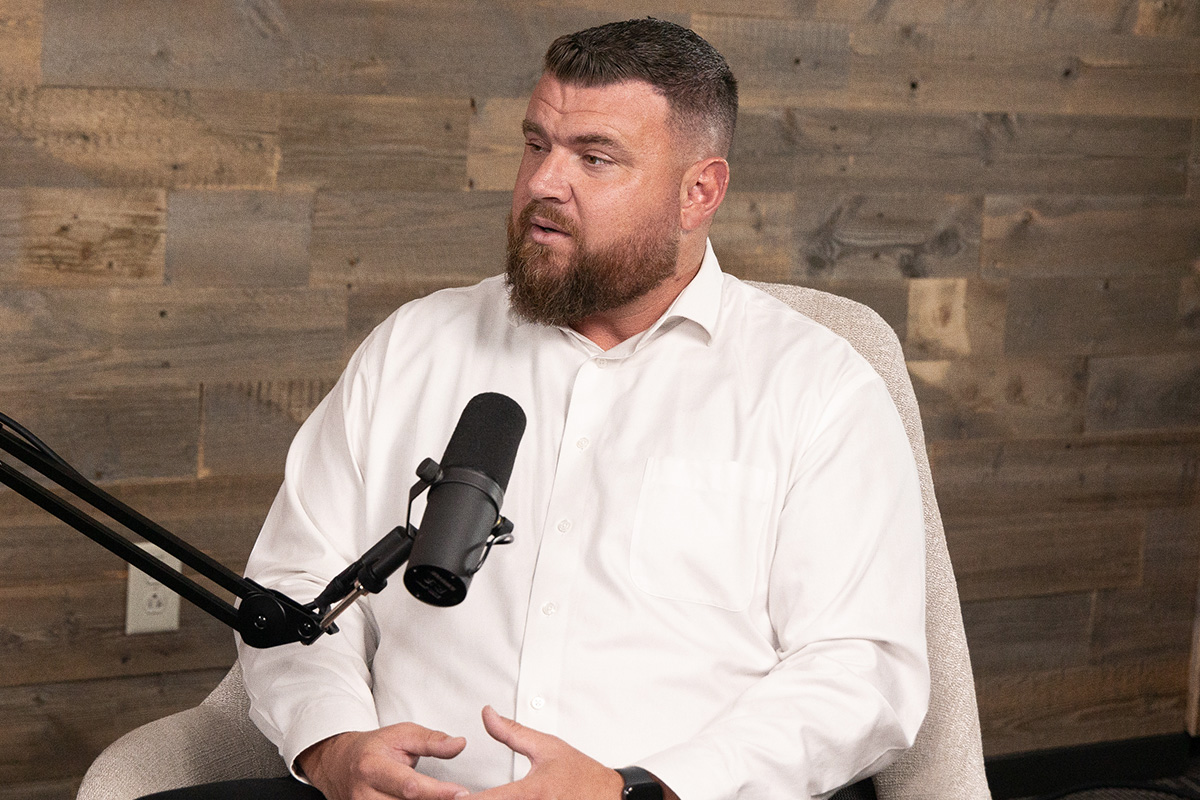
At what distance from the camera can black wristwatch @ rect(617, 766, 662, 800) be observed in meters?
1.28

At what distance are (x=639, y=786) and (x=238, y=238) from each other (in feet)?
3.95

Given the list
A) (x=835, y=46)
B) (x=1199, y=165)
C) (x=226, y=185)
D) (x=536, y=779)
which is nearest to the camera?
(x=536, y=779)

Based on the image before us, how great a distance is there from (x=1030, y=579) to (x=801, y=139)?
42.9 inches

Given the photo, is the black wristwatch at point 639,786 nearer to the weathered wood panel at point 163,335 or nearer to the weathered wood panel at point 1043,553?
the weathered wood panel at point 163,335

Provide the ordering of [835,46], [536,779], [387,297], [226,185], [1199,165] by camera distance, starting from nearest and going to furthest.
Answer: [536,779], [226,185], [387,297], [835,46], [1199,165]

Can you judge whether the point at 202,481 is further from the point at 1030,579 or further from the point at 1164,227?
the point at 1164,227

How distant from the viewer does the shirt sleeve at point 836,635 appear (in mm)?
1358

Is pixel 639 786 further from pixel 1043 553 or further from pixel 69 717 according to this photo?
pixel 1043 553

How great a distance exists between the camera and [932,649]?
5.31ft

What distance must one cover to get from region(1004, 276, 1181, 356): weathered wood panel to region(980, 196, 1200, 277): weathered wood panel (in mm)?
28

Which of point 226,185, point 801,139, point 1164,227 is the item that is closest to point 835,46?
point 801,139

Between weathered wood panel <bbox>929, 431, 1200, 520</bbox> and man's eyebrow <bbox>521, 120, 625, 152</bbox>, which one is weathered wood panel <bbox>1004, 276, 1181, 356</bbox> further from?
man's eyebrow <bbox>521, 120, 625, 152</bbox>

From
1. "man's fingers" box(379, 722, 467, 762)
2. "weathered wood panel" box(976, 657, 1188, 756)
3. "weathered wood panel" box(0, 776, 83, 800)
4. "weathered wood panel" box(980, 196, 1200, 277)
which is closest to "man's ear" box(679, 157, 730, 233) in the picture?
"man's fingers" box(379, 722, 467, 762)

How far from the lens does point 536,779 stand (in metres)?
1.25
